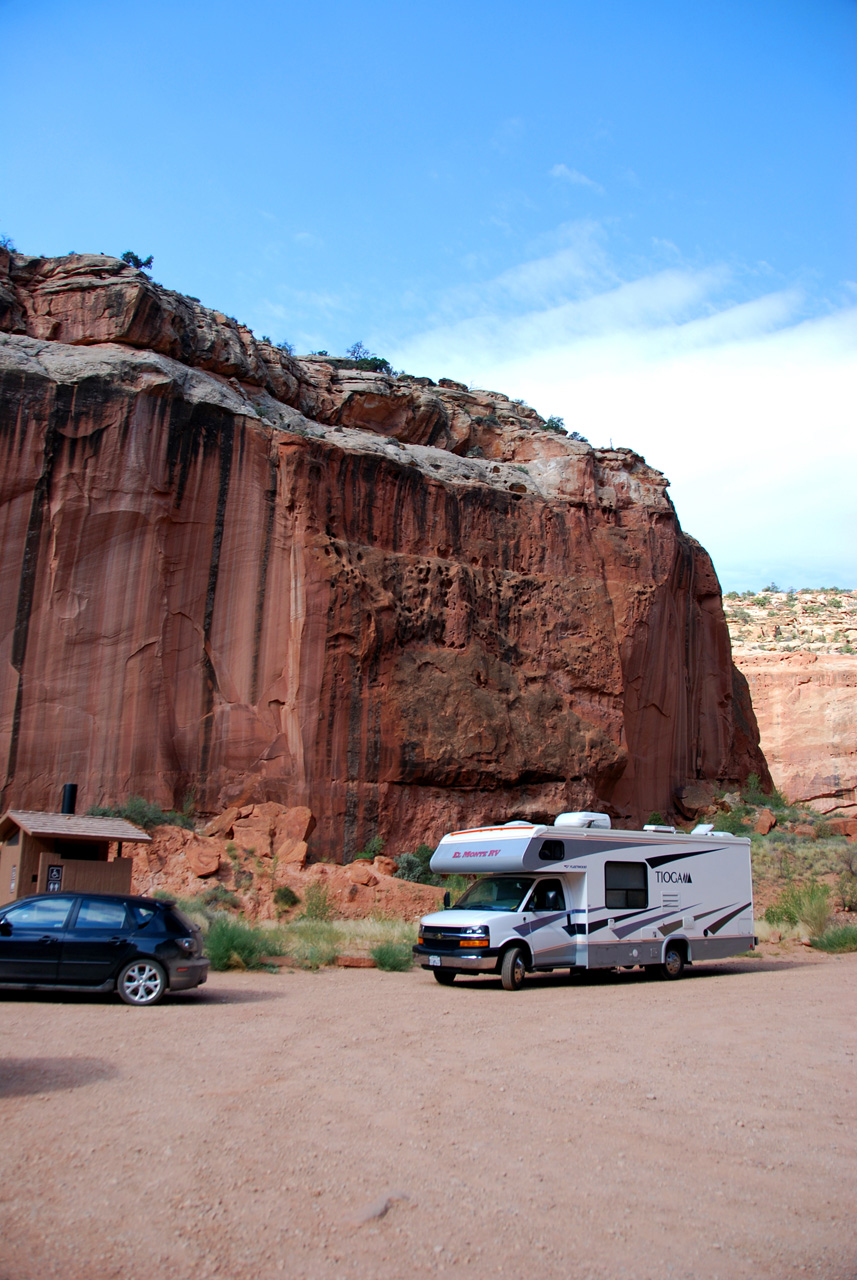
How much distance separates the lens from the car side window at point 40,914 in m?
11.7

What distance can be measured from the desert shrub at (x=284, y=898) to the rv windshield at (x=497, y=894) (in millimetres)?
6152

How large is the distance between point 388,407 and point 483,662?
1240 cm

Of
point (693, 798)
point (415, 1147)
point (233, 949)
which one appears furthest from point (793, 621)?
point (415, 1147)

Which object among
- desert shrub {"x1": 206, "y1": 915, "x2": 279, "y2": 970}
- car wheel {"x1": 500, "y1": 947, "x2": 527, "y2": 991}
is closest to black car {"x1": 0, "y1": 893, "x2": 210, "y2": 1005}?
desert shrub {"x1": 206, "y1": 915, "x2": 279, "y2": 970}

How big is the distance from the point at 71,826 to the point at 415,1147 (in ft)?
39.7

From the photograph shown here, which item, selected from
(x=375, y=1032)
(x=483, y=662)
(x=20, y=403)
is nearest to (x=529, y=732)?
(x=483, y=662)

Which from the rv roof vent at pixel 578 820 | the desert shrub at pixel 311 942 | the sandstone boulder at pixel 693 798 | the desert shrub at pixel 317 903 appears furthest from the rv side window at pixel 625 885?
the sandstone boulder at pixel 693 798

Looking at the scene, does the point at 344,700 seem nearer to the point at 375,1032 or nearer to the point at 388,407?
the point at 388,407

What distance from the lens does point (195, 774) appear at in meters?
26.5

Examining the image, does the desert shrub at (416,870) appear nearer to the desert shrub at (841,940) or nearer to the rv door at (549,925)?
the desert shrub at (841,940)

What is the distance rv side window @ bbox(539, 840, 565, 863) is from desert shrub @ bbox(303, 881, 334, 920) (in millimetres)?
7238

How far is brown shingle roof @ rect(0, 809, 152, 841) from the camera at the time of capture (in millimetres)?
16047

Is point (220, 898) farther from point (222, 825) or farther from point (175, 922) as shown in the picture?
point (175, 922)

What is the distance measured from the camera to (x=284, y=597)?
93.8 ft
